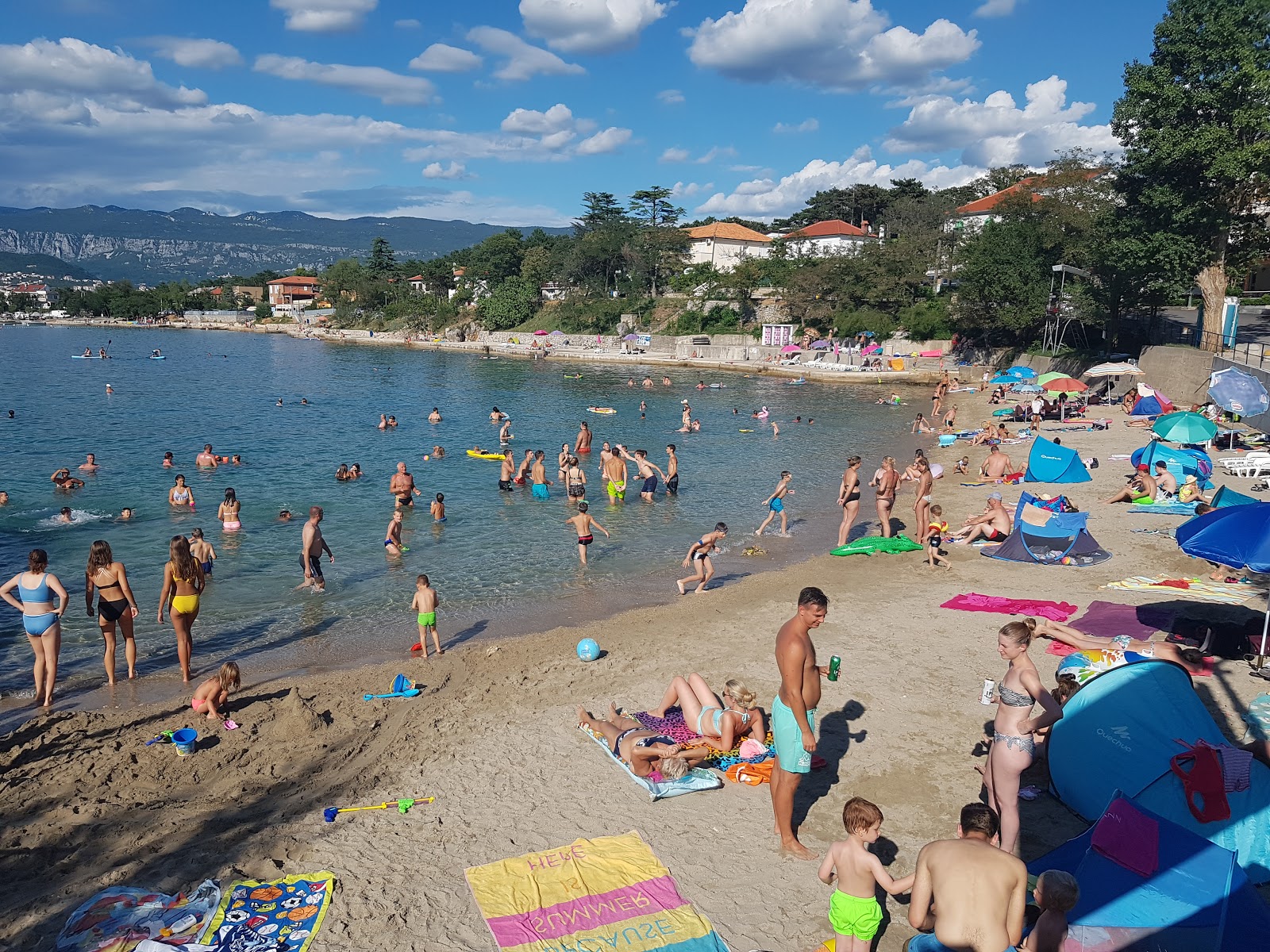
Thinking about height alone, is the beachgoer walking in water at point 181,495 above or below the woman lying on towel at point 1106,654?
below

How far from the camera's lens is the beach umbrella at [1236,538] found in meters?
7.16

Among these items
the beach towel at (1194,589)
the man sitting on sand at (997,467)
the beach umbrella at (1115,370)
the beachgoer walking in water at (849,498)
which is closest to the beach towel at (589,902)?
the beach towel at (1194,589)

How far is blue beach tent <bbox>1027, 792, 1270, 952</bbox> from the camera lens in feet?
13.9

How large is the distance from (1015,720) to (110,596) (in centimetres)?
905

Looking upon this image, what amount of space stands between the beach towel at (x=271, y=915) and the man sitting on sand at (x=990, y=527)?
39.1 ft

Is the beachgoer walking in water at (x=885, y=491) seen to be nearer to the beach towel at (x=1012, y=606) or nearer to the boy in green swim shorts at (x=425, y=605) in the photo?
the beach towel at (x=1012, y=606)

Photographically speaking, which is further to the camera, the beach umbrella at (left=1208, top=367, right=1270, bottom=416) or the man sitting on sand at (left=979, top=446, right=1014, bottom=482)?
the man sitting on sand at (left=979, top=446, right=1014, bottom=482)

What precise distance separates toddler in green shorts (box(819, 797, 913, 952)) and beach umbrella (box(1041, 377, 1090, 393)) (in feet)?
91.9

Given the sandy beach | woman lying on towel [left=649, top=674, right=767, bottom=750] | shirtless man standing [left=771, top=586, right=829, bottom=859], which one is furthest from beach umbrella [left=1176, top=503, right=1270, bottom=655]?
shirtless man standing [left=771, top=586, right=829, bottom=859]

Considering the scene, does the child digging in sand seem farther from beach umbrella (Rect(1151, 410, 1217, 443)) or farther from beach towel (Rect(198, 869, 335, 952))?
beach umbrella (Rect(1151, 410, 1217, 443))

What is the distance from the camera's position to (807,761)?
5371 mm

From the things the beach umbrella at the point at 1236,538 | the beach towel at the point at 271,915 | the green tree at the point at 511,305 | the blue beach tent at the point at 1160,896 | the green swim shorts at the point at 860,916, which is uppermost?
the green tree at the point at 511,305

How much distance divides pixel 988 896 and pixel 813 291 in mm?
55236

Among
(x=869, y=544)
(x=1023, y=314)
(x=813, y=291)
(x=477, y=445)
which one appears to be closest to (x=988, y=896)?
(x=869, y=544)
